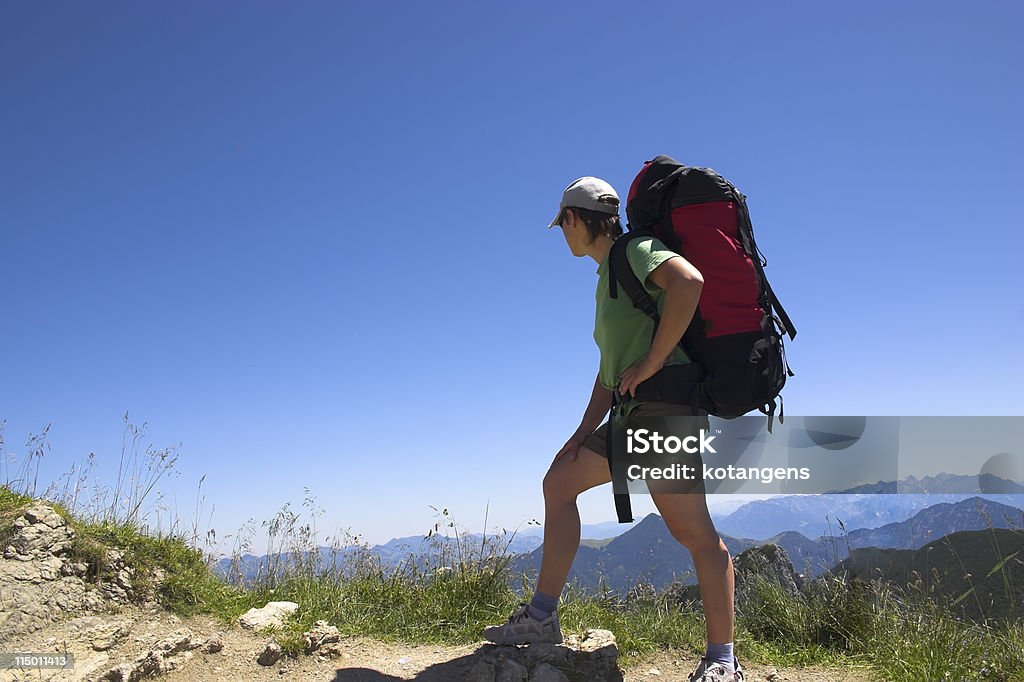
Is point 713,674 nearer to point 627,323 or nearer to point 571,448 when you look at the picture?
point 571,448

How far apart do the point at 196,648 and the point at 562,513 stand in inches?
87.6

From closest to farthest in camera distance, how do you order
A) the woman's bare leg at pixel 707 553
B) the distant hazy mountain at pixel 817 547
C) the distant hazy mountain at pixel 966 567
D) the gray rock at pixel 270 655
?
the woman's bare leg at pixel 707 553 < the gray rock at pixel 270 655 < the distant hazy mountain at pixel 817 547 < the distant hazy mountain at pixel 966 567

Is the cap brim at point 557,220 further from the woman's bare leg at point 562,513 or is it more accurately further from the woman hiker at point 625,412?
the woman's bare leg at point 562,513

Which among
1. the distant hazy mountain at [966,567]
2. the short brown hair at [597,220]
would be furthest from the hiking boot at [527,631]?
the distant hazy mountain at [966,567]

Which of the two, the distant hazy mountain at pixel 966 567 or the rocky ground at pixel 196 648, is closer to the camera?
the rocky ground at pixel 196 648

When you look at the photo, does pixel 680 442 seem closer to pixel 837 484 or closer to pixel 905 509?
pixel 837 484

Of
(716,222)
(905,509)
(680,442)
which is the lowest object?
(905,509)

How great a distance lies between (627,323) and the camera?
2.87 m

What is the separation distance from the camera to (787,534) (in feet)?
27.0

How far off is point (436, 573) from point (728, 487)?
2302 millimetres

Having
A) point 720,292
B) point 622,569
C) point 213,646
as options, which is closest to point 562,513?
point 720,292

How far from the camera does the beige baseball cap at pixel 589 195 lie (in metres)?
3.06

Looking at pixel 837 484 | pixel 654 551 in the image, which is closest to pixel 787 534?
pixel 654 551

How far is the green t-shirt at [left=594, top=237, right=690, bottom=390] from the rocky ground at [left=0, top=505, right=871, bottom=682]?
151 cm
